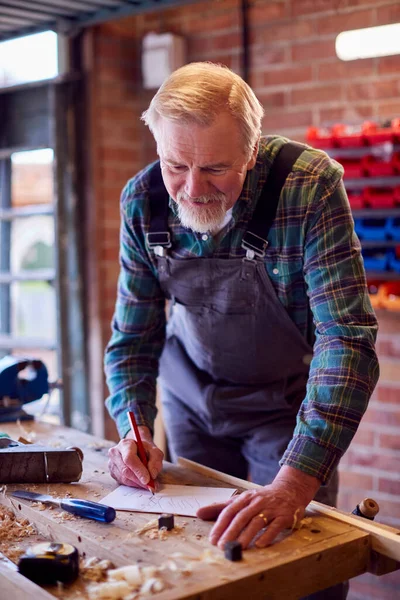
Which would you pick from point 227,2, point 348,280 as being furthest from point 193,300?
point 227,2

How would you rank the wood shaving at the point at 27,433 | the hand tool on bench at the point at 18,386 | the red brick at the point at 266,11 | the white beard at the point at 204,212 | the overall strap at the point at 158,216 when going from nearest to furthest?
the white beard at the point at 204,212 < the overall strap at the point at 158,216 < the wood shaving at the point at 27,433 < the hand tool on bench at the point at 18,386 < the red brick at the point at 266,11

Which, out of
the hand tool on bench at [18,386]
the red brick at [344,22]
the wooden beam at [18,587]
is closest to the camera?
the wooden beam at [18,587]

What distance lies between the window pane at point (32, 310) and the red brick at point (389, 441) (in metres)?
1.57

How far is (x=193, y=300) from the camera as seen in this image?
186 cm

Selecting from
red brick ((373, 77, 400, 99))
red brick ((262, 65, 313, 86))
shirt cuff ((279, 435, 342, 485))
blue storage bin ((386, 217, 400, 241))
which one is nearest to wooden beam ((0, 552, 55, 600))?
shirt cuff ((279, 435, 342, 485))

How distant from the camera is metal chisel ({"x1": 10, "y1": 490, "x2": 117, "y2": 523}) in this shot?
1.37m

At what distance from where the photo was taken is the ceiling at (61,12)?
274 cm

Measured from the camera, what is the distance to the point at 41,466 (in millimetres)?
1591

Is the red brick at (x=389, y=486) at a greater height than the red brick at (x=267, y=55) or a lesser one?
lesser

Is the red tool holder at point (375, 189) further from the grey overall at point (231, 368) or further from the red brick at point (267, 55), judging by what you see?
the grey overall at point (231, 368)

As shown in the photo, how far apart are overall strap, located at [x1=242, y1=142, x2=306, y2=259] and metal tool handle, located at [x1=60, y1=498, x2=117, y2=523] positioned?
651 mm

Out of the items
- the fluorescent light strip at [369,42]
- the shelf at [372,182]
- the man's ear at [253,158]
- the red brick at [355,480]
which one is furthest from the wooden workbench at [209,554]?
the fluorescent light strip at [369,42]

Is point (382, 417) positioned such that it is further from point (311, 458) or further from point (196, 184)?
point (196, 184)

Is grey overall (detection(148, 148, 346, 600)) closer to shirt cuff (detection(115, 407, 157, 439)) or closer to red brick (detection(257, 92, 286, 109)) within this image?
shirt cuff (detection(115, 407, 157, 439))
